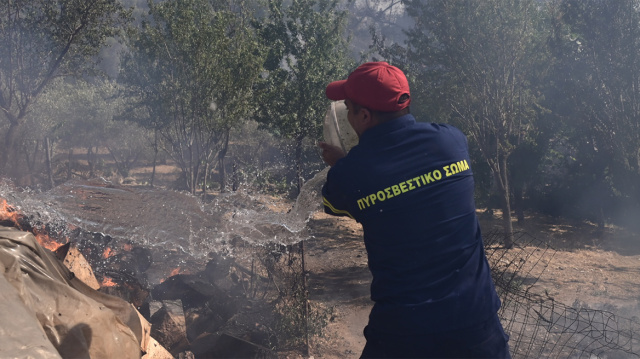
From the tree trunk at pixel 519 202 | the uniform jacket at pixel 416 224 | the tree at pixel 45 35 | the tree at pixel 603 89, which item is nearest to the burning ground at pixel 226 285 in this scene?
the uniform jacket at pixel 416 224

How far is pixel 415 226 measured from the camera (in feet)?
5.16

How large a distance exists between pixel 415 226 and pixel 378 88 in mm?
482

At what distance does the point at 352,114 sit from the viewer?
1.75 metres

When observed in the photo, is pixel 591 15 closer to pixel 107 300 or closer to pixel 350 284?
pixel 350 284

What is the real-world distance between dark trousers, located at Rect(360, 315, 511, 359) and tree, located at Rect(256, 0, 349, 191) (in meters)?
6.11

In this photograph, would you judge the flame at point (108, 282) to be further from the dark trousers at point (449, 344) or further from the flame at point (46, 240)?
the dark trousers at point (449, 344)

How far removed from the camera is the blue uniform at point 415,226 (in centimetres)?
157

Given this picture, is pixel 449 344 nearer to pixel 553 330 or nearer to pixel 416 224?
pixel 416 224

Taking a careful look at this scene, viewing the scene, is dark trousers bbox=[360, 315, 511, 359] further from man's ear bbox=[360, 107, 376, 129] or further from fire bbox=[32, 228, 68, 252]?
fire bbox=[32, 228, 68, 252]

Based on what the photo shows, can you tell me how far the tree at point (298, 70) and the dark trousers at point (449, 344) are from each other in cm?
611

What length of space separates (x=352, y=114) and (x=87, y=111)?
2804 centimetres

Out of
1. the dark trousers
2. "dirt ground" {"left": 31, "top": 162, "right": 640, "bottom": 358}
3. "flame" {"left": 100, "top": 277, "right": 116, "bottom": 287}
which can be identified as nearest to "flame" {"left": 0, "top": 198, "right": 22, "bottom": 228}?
"flame" {"left": 100, "top": 277, "right": 116, "bottom": 287}

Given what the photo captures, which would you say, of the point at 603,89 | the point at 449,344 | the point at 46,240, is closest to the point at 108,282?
the point at 46,240

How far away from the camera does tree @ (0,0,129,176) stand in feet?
42.3
